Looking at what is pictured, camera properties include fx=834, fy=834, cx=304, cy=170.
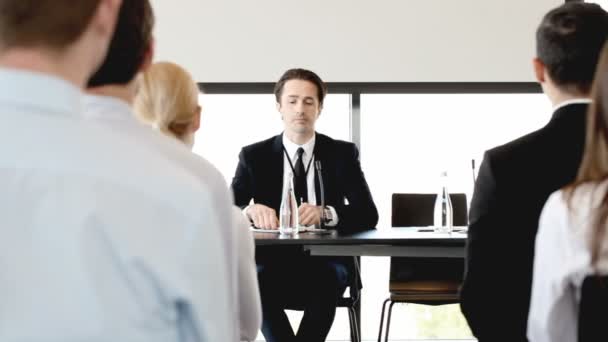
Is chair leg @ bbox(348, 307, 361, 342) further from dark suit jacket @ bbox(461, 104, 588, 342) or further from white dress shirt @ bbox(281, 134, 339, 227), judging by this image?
dark suit jacket @ bbox(461, 104, 588, 342)

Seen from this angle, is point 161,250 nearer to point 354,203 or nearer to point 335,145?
point 354,203

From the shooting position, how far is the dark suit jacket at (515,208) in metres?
1.93

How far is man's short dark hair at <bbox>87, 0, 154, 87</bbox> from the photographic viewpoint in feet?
3.83

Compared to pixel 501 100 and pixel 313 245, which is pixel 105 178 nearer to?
pixel 313 245

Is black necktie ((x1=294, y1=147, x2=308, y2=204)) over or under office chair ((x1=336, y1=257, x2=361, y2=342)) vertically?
over

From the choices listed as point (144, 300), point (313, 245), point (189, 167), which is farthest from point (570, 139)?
point (313, 245)

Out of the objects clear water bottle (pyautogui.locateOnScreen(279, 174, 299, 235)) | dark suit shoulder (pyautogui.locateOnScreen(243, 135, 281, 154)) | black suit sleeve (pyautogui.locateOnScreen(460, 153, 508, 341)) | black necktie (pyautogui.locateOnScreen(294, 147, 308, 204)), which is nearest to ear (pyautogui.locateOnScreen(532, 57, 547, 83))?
black suit sleeve (pyautogui.locateOnScreen(460, 153, 508, 341))

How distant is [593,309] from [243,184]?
2.93 m

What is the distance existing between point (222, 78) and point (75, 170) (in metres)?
4.74

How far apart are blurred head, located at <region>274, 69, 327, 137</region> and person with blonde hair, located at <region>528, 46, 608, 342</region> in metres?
Answer: 2.85

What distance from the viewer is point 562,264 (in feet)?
4.55

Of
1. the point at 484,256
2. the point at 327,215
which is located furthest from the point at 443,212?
the point at 484,256

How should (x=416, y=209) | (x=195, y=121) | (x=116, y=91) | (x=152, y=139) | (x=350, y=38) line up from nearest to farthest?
(x=152, y=139) → (x=116, y=91) → (x=195, y=121) → (x=416, y=209) → (x=350, y=38)

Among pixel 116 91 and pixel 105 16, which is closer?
pixel 105 16
